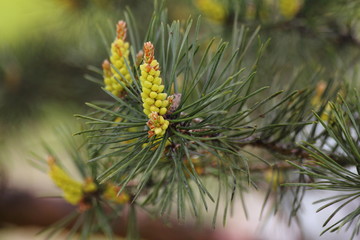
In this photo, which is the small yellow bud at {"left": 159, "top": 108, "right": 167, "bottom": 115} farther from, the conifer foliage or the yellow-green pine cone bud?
the yellow-green pine cone bud

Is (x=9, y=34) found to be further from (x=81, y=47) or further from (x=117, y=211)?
(x=117, y=211)

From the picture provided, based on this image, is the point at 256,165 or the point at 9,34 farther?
the point at 9,34

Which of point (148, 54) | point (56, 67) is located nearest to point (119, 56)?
point (148, 54)

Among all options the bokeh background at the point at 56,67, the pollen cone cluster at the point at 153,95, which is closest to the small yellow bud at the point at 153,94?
the pollen cone cluster at the point at 153,95

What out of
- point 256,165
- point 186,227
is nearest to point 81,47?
point 186,227

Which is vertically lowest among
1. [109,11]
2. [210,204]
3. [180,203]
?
[180,203]

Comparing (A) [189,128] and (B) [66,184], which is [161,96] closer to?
(A) [189,128]

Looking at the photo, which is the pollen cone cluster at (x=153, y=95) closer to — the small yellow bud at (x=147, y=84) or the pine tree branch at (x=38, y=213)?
the small yellow bud at (x=147, y=84)
